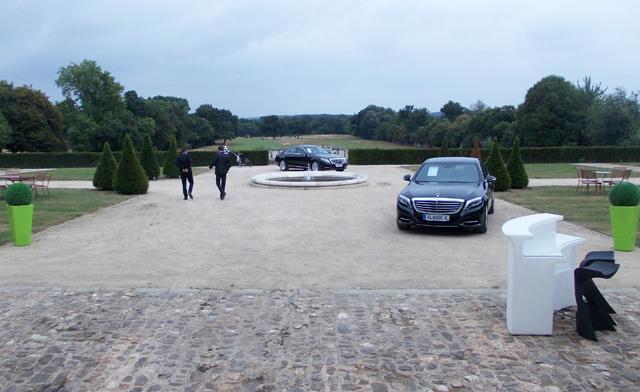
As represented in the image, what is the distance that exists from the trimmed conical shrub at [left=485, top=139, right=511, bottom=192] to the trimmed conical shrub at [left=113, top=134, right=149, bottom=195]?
1261cm

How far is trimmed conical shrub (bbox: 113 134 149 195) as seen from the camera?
63.8 feet

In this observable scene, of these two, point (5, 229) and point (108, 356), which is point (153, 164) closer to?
A: point (5, 229)

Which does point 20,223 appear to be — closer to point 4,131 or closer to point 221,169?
point 221,169

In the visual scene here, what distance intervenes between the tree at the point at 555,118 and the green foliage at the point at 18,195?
6129 centimetres

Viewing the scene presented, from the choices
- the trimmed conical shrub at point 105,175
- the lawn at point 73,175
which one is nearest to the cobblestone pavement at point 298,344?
the trimmed conical shrub at point 105,175

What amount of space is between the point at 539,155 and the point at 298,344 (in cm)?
4366

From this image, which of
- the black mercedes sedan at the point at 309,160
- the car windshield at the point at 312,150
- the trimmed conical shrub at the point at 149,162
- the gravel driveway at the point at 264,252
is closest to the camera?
the gravel driveway at the point at 264,252

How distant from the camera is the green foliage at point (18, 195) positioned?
9.85 m

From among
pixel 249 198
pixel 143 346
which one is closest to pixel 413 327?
pixel 143 346

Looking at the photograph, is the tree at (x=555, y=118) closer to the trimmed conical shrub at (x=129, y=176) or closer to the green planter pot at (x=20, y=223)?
the trimmed conical shrub at (x=129, y=176)

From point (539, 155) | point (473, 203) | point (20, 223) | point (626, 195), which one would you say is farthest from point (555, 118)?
point (20, 223)

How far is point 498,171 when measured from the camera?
20.0 m

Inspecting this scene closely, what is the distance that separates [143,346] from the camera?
4922mm

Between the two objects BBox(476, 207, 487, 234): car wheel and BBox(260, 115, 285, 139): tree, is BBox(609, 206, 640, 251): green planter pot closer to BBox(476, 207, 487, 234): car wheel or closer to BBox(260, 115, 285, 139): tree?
BBox(476, 207, 487, 234): car wheel
